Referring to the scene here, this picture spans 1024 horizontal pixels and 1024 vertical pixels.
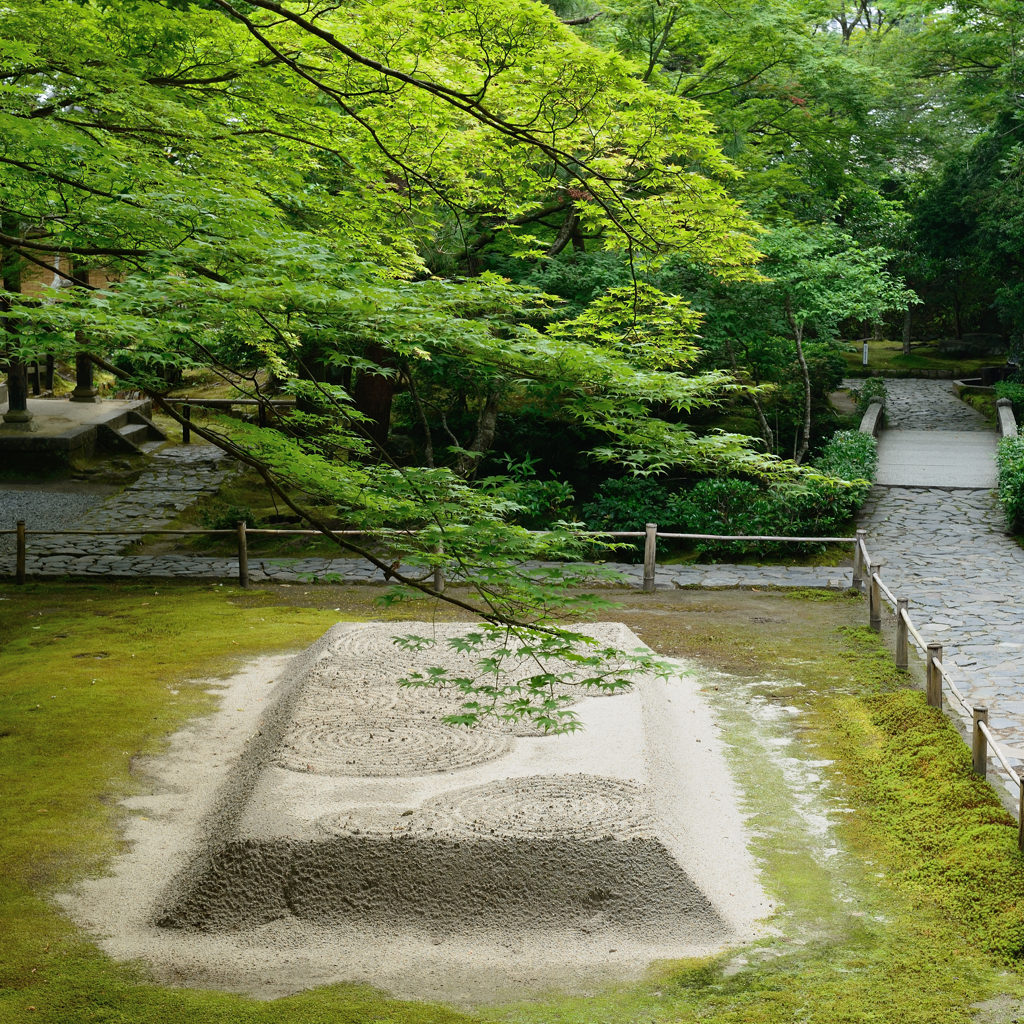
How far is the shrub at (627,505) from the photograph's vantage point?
1723 cm

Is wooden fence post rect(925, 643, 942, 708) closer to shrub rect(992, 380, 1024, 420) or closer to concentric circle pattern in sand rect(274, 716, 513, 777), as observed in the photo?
concentric circle pattern in sand rect(274, 716, 513, 777)

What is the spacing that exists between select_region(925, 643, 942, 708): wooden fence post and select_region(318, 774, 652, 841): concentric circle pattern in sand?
3.28m

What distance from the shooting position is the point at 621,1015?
528 cm

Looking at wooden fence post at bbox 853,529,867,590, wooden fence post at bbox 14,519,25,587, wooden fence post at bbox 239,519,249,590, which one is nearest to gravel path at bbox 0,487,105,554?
wooden fence post at bbox 14,519,25,587

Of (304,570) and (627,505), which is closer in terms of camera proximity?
(304,570)

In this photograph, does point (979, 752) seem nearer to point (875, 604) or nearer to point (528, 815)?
point (528, 815)

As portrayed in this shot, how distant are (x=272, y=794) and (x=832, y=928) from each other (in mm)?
4055

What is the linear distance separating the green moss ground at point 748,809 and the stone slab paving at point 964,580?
74 centimetres

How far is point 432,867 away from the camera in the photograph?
6547mm

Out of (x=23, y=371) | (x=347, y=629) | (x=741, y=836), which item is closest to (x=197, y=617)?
(x=347, y=629)

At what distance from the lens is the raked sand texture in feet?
19.6

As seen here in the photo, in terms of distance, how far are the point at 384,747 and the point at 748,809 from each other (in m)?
3.02

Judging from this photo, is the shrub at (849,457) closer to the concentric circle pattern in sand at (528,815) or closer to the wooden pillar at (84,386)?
the concentric circle pattern in sand at (528,815)

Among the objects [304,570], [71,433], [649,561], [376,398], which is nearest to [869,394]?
[649,561]
